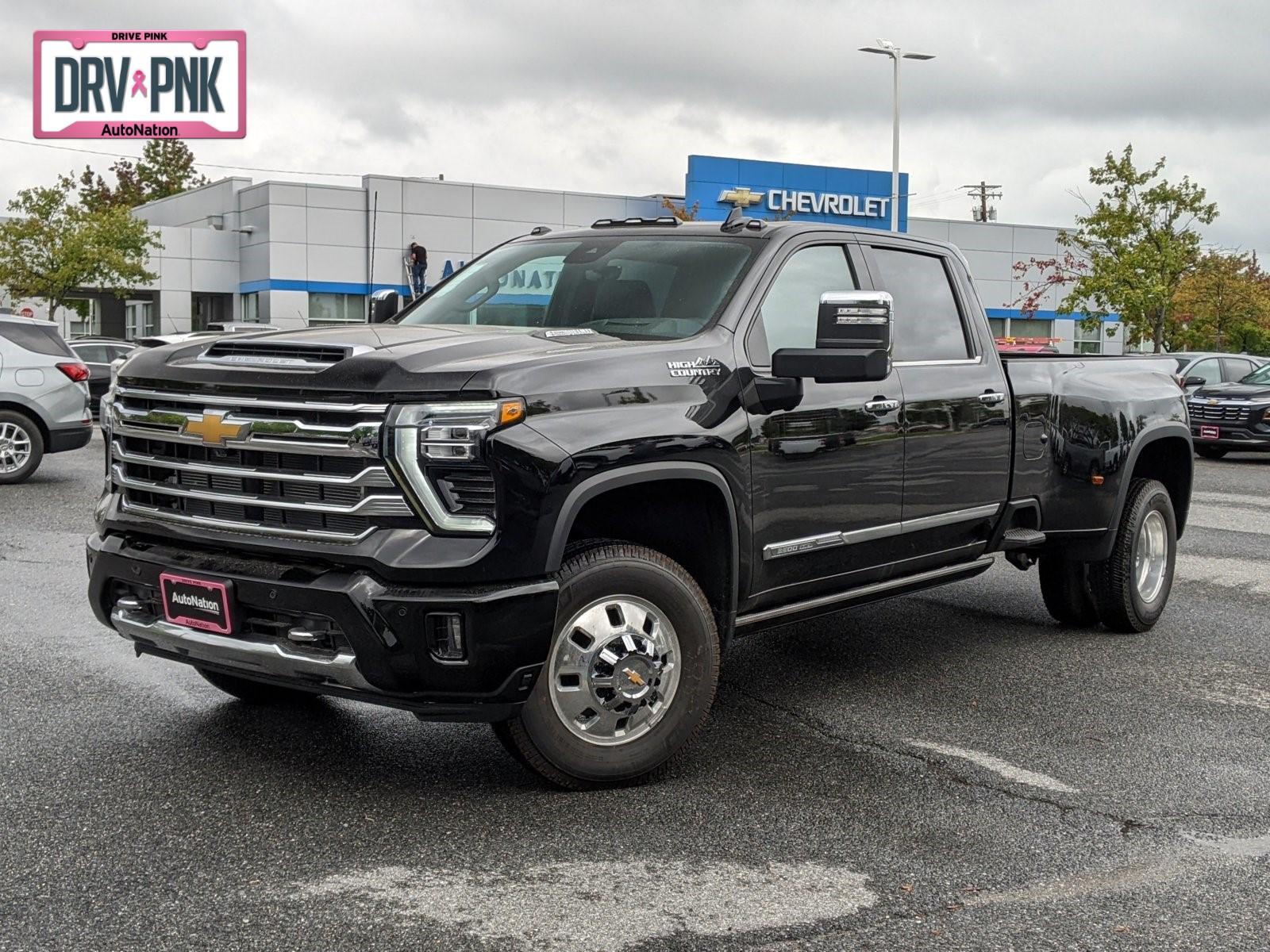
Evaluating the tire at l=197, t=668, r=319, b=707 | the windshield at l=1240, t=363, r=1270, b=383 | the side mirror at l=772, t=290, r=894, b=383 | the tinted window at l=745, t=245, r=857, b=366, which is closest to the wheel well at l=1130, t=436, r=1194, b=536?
the tinted window at l=745, t=245, r=857, b=366

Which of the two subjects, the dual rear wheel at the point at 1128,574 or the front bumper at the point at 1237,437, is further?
the front bumper at the point at 1237,437

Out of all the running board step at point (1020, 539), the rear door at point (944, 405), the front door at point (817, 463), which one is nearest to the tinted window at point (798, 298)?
the front door at point (817, 463)

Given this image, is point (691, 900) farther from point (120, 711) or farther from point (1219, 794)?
point (120, 711)

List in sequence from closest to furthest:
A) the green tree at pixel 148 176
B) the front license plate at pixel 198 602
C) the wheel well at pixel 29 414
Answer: the front license plate at pixel 198 602 → the wheel well at pixel 29 414 → the green tree at pixel 148 176

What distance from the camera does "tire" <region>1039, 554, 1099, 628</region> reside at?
7520mm

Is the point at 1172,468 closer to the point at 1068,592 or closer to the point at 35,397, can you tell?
the point at 1068,592

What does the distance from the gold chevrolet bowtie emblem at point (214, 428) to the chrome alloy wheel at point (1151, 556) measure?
16.3ft

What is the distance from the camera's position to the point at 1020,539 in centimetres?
668

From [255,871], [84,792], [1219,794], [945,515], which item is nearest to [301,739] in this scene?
[84,792]

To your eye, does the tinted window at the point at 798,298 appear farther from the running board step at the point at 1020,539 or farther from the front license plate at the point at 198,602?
the front license plate at the point at 198,602

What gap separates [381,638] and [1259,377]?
66.9 feet

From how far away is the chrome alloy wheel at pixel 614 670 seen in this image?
14.9ft

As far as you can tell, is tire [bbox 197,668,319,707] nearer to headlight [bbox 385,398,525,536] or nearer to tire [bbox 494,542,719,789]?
tire [bbox 494,542,719,789]

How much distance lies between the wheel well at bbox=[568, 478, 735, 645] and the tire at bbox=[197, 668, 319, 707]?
5.36 ft
